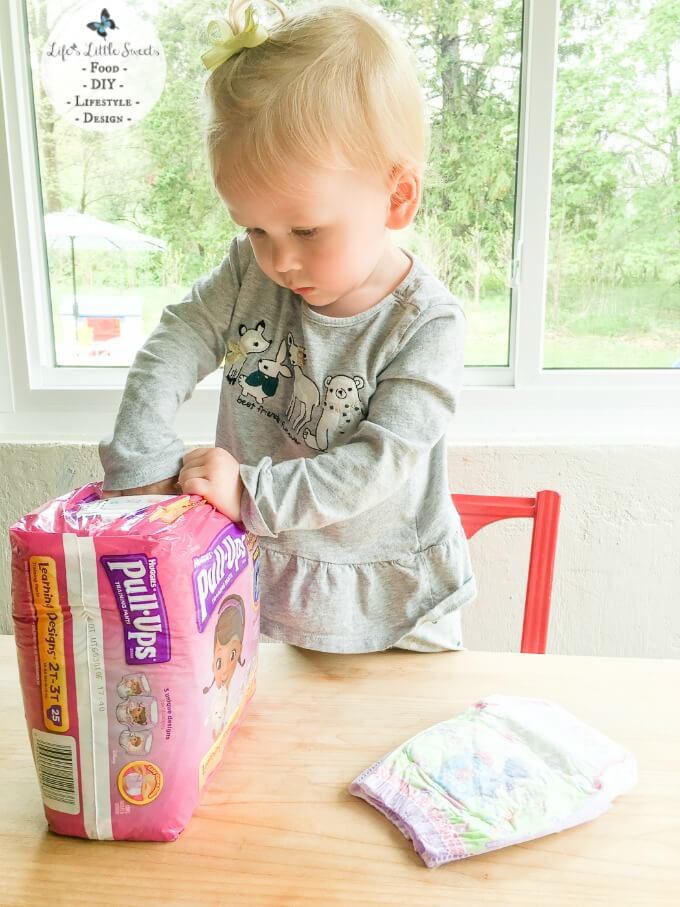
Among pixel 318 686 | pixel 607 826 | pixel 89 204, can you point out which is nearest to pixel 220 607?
pixel 318 686

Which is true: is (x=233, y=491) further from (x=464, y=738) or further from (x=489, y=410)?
(x=489, y=410)

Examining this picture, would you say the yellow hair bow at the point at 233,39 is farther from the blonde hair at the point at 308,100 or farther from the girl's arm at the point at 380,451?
the girl's arm at the point at 380,451

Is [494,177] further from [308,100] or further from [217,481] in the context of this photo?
[217,481]

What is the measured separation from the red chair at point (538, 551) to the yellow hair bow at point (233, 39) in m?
0.67

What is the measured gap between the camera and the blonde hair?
2.42ft

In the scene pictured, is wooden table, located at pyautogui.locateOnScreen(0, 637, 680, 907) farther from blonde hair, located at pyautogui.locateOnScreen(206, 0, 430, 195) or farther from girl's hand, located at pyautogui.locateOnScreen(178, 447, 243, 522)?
blonde hair, located at pyautogui.locateOnScreen(206, 0, 430, 195)

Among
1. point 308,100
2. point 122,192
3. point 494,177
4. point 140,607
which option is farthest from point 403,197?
point 122,192

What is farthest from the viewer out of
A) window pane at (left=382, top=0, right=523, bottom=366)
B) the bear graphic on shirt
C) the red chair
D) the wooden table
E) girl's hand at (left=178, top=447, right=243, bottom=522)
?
window pane at (left=382, top=0, right=523, bottom=366)

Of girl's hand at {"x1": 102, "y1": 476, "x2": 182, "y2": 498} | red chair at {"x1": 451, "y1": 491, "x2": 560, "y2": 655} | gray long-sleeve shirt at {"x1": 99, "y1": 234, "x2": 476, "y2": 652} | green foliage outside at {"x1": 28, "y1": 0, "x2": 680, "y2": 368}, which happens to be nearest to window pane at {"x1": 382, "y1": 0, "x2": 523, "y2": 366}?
green foliage outside at {"x1": 28, "y1": 0, "x2": 680, "y2": 368}

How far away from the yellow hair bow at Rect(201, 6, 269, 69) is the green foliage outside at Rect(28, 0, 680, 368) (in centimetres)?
86

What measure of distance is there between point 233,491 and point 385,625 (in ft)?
0.95

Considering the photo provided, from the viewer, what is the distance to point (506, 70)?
159 cm

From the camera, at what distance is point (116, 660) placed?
0.60m

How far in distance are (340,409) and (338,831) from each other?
0.41 meters
